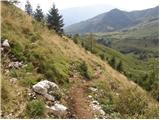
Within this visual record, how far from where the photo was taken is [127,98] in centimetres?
1181

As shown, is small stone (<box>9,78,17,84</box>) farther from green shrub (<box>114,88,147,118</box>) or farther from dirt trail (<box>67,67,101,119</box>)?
green shrub (<box>114,88,147,118</box>)

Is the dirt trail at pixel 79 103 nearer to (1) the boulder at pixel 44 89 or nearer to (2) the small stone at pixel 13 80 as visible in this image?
(1) the boulder at pixel 44 89

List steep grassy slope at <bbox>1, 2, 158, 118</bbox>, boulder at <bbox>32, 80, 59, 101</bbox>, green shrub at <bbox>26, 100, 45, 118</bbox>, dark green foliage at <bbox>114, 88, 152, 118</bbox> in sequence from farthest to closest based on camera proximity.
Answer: boulder at <bbox>32, 80, 59, 101</bbox>
dark green foliage at <bbox>114, 88, 152, 118</bbox>
steep grassy slope at <bbox>1, 2, 158, 118</bbox>
green shrub at <bbox>26, 100, 45, 118</bbox>

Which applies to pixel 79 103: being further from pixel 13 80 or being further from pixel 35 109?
pixel 35 109

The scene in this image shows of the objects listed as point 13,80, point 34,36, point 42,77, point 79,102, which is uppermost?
point 34,36

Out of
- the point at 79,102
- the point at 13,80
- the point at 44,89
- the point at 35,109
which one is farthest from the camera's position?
the point at 79,102

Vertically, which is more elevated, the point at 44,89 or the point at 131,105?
the point at 44,89

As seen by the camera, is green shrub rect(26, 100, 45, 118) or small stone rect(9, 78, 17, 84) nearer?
green shrub rect(26, 100, 45, 118)

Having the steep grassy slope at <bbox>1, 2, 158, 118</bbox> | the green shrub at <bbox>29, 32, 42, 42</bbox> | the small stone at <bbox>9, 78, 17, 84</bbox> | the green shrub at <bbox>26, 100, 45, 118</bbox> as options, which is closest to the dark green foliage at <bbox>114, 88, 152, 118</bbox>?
the steep grassy slope at <bbox>1, 2, 158, 118</bbox>

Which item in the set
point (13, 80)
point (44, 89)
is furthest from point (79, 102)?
point (13, 80)

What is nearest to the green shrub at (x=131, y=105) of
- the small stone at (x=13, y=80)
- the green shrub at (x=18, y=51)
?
the small stone at (x=13, y=80)

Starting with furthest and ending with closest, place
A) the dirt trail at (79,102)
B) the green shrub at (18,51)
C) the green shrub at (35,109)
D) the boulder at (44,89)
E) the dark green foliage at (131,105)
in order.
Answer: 1. the green shrub at (18,51)
2. the boulder at (44,89)
3. the dirt trail at (79,102)
4. the dark green foliage at (131,105)
5. the green shrub at (35,109)

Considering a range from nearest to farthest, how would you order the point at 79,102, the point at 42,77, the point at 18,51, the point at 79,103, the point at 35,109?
the point at 35,109 → the point at 79,103 → the point at 79,102 → the point at 42,77 → the point at 18,51

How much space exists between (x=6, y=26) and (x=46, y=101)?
6.77m
